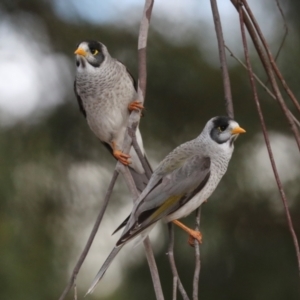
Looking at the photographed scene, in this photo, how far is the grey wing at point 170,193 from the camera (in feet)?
6.17

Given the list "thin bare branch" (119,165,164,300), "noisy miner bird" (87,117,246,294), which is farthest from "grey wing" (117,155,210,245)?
"thin bare branch" (119,165,164,300)

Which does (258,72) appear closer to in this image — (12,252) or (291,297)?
(291,297)

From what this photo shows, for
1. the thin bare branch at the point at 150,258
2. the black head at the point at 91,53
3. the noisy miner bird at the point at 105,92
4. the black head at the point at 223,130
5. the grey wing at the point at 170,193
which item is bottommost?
the thin bare branch at the point at 150,258

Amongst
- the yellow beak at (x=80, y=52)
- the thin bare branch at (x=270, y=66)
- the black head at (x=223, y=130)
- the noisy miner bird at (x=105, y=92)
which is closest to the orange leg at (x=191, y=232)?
the black head at (x=223, y=130)

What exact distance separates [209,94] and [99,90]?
50 centimetres

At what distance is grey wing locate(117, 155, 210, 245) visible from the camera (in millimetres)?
1880

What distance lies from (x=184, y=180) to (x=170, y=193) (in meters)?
0.06

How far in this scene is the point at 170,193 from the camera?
1957mm

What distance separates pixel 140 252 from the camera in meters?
2.98

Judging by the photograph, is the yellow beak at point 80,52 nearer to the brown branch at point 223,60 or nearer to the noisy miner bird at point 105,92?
the noisy miner bird at point 105,92

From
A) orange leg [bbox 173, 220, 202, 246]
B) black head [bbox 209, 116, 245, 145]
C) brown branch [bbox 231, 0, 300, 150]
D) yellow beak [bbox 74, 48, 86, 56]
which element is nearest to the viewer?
brown branch [bbox 231, 0, 300, 150]

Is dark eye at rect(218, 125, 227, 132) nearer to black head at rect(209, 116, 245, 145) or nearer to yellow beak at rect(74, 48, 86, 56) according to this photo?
black head at rect(209, 116, 245, 145)

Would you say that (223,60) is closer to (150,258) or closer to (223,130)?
(223,130)

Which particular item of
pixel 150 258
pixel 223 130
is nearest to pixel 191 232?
pixel 223 130
